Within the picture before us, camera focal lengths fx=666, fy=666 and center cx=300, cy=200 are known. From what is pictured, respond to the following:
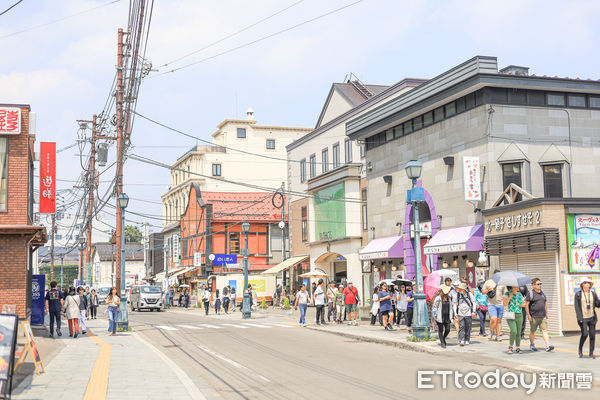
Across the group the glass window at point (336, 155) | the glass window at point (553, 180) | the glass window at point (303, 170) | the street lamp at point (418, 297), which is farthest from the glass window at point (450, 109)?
the glass window at point (303, 170)

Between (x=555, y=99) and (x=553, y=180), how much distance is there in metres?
3.36

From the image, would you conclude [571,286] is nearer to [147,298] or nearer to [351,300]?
[351,300]

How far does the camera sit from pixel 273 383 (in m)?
12.5

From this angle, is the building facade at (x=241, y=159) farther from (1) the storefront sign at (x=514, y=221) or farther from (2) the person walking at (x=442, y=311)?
(2) the person walking at (x=442, y=311)

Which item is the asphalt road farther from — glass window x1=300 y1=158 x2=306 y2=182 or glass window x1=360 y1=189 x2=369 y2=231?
glass window x1=300 y1=158 x2=306 y2=182

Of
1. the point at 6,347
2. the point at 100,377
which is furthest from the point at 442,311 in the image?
the point at 6,347

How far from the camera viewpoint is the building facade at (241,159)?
82625 mm

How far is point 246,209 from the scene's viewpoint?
220ft

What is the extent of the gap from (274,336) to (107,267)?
9494cm

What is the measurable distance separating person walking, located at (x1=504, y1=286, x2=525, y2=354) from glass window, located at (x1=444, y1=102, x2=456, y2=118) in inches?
524

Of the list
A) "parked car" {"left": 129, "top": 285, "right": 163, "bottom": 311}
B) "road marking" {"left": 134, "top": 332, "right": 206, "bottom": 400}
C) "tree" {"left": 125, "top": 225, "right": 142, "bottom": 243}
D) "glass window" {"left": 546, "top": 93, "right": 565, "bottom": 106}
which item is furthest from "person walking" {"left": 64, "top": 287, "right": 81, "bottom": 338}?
"tree" {"left": 125, "top": 225, "right": 142, "bottom": 243}

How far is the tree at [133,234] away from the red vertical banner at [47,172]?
369 feet

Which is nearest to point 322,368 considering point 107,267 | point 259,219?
point 259,219

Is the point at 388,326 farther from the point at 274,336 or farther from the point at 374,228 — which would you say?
the point at 374,228
